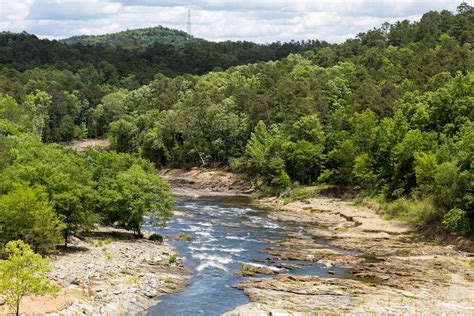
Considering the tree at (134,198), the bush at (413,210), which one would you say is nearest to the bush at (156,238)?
the tree at (134,198)

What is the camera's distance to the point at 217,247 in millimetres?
71625

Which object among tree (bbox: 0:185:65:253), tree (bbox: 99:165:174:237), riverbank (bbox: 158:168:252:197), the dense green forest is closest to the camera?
tree (bbox: 0:185:65:253)

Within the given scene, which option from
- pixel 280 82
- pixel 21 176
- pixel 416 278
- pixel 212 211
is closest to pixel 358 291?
pixel 416 278

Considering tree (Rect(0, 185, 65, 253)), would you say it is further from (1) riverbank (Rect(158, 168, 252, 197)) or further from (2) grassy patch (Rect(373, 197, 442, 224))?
(1) riverbank (Rect(158, 168, 252, 197))

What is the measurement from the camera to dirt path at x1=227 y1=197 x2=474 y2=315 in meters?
48.6

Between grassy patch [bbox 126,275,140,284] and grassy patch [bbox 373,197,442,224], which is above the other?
grassy patch [bbox 373,197,442,224]

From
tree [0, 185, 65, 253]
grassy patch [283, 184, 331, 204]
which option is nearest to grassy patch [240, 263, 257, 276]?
tree [0, 185, 65, 253]

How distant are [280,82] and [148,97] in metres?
53.7

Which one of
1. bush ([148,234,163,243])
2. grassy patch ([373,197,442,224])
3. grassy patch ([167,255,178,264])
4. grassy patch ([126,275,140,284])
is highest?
grassy patch ([373,197,442,224])

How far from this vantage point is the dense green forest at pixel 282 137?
68.2 m

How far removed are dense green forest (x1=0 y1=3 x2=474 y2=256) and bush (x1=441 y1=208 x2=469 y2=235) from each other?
156 mm

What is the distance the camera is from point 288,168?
118125mm

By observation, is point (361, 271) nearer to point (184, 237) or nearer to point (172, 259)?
point (172, 259)

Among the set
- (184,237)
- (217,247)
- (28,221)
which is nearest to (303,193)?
(184,237)
